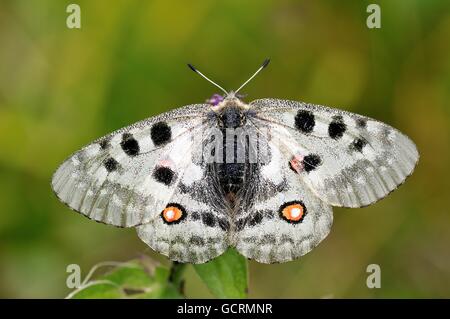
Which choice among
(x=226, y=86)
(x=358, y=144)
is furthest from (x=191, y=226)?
(x=226, y=86)

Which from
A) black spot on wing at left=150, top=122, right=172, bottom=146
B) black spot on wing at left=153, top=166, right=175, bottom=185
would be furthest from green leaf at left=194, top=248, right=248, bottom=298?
black spot on wing at left=150, top=122, right=172, bottom=146

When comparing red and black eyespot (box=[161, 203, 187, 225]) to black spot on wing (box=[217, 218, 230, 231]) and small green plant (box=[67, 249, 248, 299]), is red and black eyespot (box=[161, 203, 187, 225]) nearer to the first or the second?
black spot on wing (box=[217, 218, 230, 231])

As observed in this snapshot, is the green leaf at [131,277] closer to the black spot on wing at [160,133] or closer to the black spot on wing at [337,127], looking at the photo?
the black spot on wing at [160,133]

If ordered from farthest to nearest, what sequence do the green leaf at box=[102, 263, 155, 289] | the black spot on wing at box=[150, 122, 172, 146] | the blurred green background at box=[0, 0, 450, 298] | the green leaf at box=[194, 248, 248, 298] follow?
1. the blurred green background at box=[0, 0, 450, 298]
2. the green leaf at box=[102, 263, 155, 289]
3. the green leaf at box=[194, 248, 248, 298]
4. the black spot on wing at box=[150, 122, 172, 146]

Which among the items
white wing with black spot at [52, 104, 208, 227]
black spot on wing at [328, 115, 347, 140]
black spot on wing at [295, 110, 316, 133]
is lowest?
white wing with black spot at [52, 104, 208, 227]

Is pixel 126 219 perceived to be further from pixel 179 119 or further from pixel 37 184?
pixel 37 184

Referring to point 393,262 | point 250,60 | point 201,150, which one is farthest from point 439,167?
point 201,150

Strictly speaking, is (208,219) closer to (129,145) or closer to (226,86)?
(129,145)

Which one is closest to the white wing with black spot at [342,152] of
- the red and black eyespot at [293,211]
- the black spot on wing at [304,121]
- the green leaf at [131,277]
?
the black spot on wing at [304,121]
